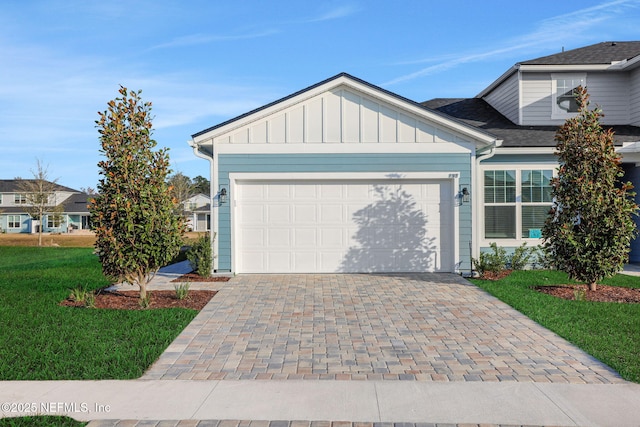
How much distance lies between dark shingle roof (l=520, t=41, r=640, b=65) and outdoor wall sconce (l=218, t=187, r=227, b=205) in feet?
32.0

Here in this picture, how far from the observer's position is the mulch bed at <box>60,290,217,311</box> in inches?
344

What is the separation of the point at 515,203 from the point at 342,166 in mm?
4908

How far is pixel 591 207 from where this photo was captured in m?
9.61

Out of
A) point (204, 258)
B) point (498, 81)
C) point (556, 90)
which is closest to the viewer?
point (204, 258)

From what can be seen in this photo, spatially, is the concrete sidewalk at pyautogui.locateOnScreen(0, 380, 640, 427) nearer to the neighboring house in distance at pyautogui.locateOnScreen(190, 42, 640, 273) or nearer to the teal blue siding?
the teal blue siding

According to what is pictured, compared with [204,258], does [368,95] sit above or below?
above

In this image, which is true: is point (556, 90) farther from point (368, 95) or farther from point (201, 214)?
point (201, 214)

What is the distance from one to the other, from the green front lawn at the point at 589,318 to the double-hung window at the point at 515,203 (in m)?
2.25

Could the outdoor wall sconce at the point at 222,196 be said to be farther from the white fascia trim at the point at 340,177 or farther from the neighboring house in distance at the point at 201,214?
the neighboring house in distance at the point at 201,214

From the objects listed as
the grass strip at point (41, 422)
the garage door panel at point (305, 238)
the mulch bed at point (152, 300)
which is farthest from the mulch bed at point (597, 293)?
the grass strip at point (41, 422)

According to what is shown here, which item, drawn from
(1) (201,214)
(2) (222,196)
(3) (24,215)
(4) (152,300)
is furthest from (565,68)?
(3) (24,215)

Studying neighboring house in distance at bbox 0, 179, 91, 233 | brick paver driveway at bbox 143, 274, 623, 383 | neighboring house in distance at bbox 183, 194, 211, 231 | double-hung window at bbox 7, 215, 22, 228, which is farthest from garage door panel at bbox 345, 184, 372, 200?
double-hung window at bbox 7, 215, 22, 228

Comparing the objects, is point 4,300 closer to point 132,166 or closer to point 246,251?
point 132,166

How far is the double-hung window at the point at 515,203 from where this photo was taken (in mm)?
13359
